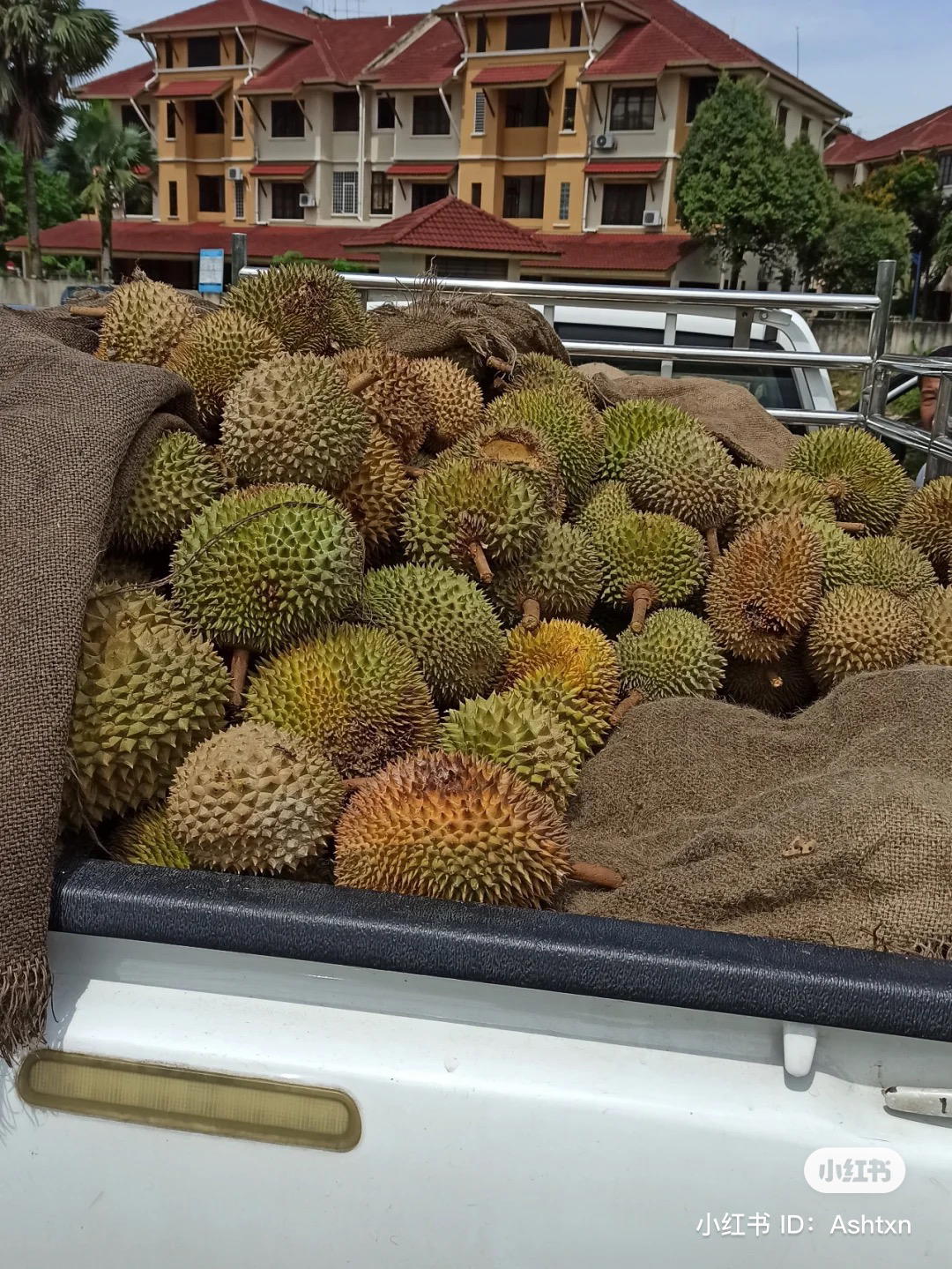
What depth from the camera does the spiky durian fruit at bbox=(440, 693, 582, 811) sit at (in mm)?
1920

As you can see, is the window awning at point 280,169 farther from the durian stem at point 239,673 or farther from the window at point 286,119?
the durian stem at point 239,673

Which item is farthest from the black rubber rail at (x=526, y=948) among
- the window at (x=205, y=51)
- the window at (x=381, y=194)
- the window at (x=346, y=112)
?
the window at (x=205, y=51)

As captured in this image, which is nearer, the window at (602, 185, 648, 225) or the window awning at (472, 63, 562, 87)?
the window awning at (472, 63, 562, 87)

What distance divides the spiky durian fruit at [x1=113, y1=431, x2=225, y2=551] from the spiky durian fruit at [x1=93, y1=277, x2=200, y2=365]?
19.6 inches

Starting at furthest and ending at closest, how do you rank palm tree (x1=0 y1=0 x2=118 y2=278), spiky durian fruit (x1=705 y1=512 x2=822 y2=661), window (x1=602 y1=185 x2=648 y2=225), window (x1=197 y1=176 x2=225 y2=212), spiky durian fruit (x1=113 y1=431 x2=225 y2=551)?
window (x1=197 y1=176 x2=225 y2=212)
window (x1=602 y1=185 x2=648 y2=225)
palm tree (x1=0 y1=0 x2=118 y2=278)
spiky durian fruit (x1=705 y1=512 x2=822 y2=661)
spiky durian fruit (x1=113 y1=431 x2=225 y2=551)

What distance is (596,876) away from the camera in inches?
67.6

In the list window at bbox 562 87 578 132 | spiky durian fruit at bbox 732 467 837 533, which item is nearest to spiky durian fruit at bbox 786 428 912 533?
spiky durian fruit at bbox 732 467 837 533

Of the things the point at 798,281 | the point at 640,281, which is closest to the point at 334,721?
the point at 640,281

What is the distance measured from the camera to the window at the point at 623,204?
3481cm

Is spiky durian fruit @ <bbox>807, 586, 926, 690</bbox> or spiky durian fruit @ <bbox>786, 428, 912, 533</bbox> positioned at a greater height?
spiky durian fruit @ <bbox>786, 428, 912, 533</bbox>

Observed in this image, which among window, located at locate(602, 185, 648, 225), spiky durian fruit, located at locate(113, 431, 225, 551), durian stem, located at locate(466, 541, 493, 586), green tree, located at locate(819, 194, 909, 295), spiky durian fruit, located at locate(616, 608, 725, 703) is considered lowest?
spiky durian fruit, located at locate(616, 608, 725, 703)

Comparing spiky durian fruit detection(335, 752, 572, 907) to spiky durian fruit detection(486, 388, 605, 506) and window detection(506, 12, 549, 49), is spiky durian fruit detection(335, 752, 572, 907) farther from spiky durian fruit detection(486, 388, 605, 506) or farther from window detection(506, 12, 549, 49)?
window detection(506, 12, 549, 49)

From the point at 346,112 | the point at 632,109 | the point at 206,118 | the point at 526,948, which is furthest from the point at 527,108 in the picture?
the point at 526,948

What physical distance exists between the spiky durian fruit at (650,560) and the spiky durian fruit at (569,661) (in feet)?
0.93
